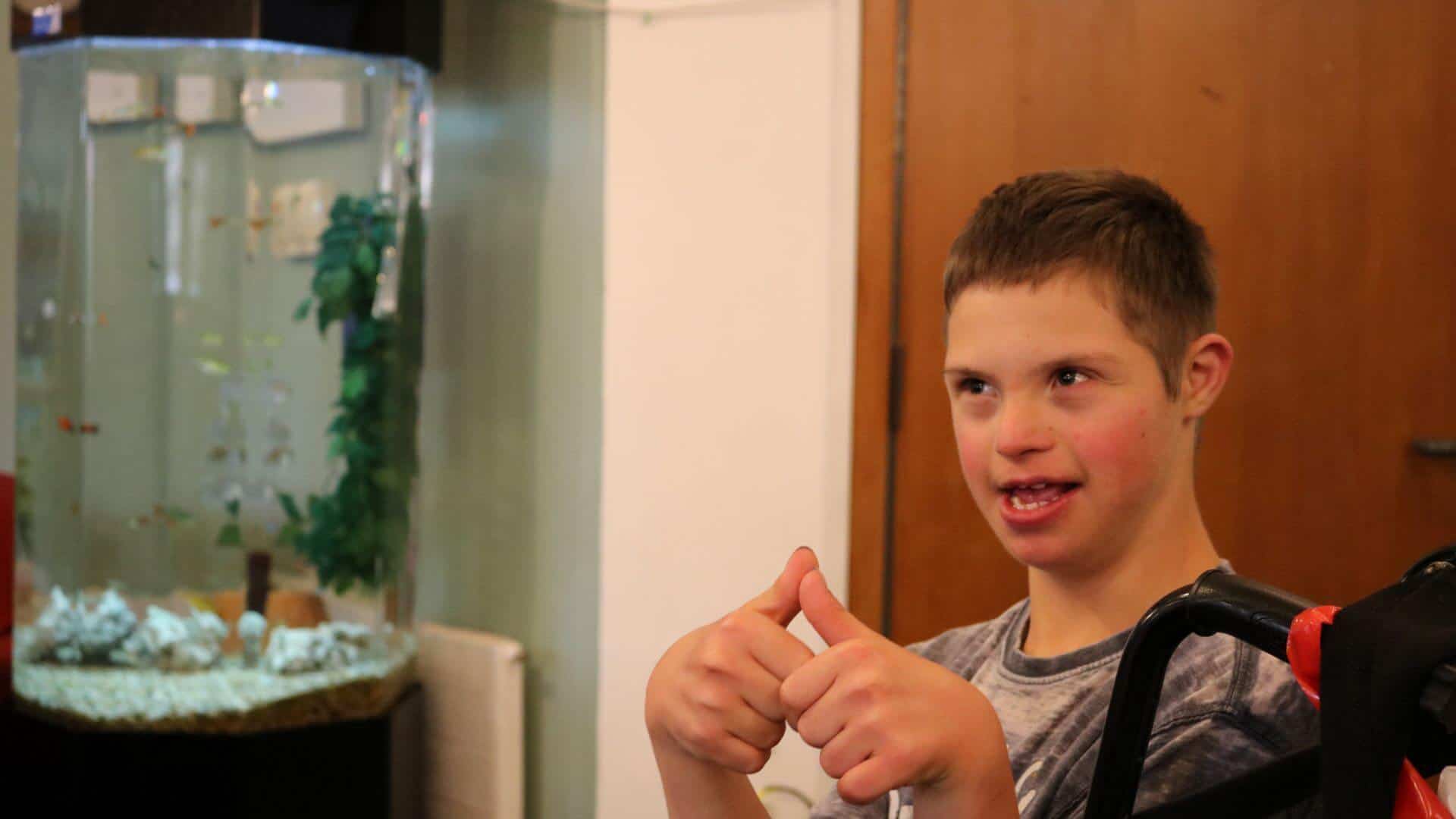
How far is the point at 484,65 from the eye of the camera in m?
2.45

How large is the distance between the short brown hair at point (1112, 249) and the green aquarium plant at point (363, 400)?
153 centimetres

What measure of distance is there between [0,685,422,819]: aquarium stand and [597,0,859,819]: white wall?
1.65 feet

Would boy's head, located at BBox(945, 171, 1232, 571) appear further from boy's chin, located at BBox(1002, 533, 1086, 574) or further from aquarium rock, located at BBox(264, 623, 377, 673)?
aquarium rock, located at BBox(264, 623, 377, 673)

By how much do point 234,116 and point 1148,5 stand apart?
1.61 m

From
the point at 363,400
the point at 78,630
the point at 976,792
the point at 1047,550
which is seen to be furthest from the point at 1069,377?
the point at 78,630

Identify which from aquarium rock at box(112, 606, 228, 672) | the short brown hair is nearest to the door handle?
the short brown hair

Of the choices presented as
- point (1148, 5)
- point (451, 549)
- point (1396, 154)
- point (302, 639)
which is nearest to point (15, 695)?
point (302, 639)

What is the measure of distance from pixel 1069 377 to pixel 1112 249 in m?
0.10

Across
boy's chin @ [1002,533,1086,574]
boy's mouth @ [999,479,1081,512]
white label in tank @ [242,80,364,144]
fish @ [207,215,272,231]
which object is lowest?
boy's chin @ [1002,533,1086,574]

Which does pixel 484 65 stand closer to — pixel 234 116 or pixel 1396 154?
pixel 234 116

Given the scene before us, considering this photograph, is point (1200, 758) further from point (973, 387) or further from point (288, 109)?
point (288, 109)

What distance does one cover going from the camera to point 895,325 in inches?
80.0

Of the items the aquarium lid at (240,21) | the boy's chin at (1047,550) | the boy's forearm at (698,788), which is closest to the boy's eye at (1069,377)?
the boy's chin at (1047,550)

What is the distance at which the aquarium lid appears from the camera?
2.02m
